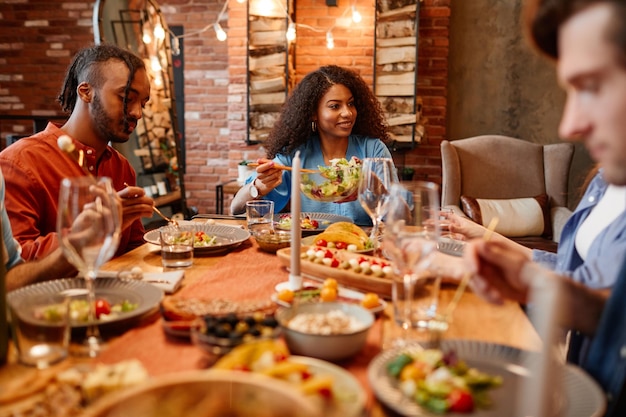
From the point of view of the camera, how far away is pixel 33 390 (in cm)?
79

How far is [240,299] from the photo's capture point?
1290mm

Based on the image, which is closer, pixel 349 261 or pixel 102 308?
pixel 102 308

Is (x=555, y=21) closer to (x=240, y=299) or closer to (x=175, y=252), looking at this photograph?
(x=240, y=299)

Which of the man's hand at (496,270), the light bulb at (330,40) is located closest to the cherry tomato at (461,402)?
the man's hand at (496,270)

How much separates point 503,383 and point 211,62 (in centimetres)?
599

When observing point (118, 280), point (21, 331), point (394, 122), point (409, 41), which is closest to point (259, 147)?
point (394, 122)

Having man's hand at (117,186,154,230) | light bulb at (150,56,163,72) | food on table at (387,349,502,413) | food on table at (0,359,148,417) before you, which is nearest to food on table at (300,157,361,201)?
man's hand at (117,186,154,230)

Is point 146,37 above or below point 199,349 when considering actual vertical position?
above

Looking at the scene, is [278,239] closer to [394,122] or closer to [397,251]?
[397,251]

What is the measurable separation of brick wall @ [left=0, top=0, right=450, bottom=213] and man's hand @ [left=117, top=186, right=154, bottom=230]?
360cm

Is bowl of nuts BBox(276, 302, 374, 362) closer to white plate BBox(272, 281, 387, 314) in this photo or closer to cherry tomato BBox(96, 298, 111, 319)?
white plate BBox(272, 281, 387, 314)

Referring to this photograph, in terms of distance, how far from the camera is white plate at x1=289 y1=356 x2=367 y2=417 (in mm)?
720

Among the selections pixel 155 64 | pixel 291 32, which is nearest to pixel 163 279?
pixel 155 64

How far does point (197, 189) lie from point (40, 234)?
4.73 meters
